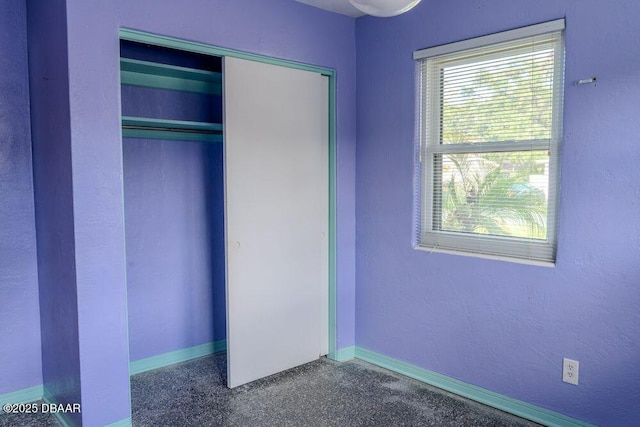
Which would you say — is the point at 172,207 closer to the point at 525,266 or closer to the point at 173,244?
the point at 173,244

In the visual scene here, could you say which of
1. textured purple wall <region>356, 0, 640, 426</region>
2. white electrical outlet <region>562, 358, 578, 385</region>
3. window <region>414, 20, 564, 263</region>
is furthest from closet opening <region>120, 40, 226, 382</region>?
white electrical outlet <region>562, 358, 578, 385</region>

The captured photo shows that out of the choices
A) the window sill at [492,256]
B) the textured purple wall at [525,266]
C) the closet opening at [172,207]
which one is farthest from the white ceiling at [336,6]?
the window sill at [492,256]

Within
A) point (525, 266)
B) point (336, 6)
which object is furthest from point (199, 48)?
point (525, 266)

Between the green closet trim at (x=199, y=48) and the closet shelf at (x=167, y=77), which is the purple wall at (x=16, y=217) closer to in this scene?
the closet shelf at (x=167, y=77)

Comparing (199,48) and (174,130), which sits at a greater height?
(199,48)

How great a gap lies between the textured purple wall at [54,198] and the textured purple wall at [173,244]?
1.69 feet

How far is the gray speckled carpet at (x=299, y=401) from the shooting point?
2.58m

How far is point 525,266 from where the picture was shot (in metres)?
2.56

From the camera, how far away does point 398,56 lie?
3.10 meters

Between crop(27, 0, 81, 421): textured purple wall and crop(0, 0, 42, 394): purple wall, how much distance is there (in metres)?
0.06

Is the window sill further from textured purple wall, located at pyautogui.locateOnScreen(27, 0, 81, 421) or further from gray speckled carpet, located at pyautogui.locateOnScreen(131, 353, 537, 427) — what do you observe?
textured purple wall, located at pyautogui.locateOnScreen(27, 0, 81, 421)

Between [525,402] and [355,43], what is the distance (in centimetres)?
252

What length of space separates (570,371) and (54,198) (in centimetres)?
278

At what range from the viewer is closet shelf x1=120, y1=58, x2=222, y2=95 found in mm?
2779
